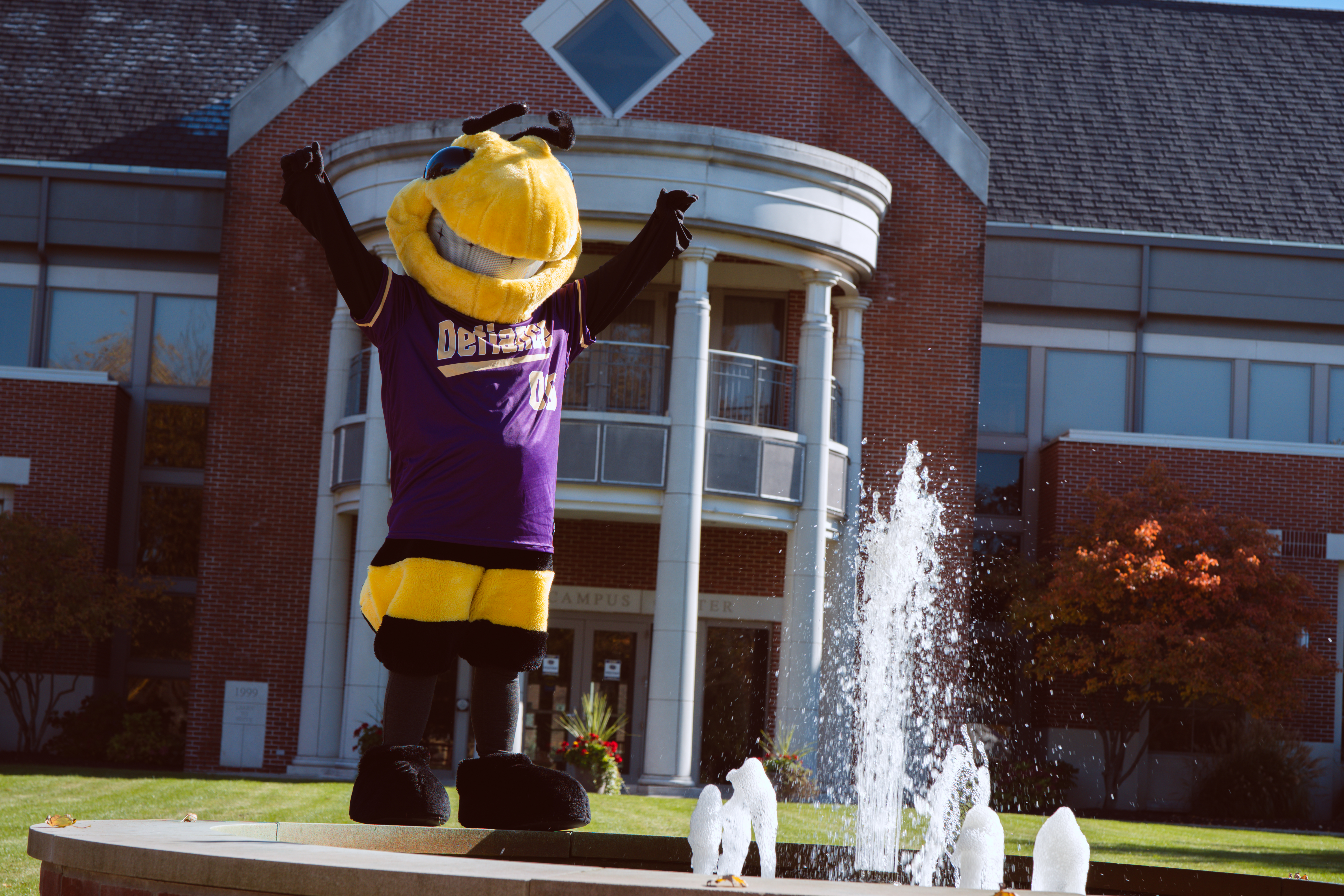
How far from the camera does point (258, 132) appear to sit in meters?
16.7

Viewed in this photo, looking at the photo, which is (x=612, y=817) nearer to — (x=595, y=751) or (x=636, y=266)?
(x=595, y=751)

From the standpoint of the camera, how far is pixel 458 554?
4.16 m

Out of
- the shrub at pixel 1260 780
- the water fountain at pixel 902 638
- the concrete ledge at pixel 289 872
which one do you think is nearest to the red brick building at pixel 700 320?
the water fountain at pixel 902 638

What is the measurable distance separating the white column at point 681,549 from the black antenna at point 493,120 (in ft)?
31.5

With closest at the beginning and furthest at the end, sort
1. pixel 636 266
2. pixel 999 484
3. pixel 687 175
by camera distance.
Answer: pixel 636 266
pixel 687 175
pixel 999 484

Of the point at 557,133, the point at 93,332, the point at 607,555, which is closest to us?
the point at 557,133

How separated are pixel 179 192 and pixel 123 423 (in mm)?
3226

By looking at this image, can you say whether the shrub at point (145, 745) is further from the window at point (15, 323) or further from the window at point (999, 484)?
the window at point (999, 484)

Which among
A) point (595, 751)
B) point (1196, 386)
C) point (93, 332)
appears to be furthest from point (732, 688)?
point (93, 332)

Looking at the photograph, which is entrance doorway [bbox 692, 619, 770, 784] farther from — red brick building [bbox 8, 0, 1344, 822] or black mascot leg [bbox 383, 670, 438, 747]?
black mascot leg [bbox 383, 670, 438, 747]

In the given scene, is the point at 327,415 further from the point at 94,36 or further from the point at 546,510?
the point at 546,510

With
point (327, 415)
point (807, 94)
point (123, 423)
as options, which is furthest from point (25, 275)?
point (807, 94)

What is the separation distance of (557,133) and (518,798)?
2.12m

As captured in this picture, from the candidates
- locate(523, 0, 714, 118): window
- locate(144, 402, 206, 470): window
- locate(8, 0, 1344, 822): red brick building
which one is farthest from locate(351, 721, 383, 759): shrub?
locate(523, 0, 714, 118): window
